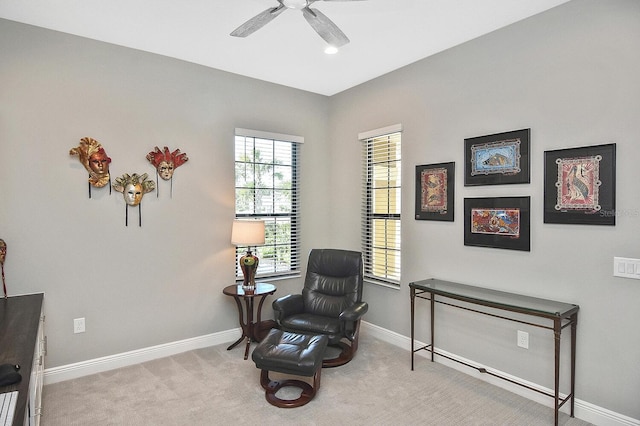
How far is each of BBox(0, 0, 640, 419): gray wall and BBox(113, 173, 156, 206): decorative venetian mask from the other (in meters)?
0.07

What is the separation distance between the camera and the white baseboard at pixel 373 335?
2502mm

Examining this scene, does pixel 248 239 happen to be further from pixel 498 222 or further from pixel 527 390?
pixel 527 390

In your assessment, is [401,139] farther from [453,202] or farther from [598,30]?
[598,30]

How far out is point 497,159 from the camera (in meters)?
3.02

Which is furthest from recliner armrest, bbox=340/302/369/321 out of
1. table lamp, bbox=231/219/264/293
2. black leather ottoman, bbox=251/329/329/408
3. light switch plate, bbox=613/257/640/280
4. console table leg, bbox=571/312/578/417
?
light switch plate, bbox=613/257/640/280

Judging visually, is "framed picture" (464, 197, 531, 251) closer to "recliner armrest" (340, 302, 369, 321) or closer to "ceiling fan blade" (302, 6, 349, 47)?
"recliner armrest" (340, 302, 369, 321)

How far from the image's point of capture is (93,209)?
10.6ft

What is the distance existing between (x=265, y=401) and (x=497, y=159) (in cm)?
260

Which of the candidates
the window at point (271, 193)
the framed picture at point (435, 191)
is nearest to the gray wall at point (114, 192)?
the window at point (271, 193)

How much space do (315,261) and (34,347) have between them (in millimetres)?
2579

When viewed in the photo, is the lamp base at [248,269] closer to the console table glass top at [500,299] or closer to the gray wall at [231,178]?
the gray wall at [231,178]

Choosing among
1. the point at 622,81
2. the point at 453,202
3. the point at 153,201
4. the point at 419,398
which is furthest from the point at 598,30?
the point at 153,201

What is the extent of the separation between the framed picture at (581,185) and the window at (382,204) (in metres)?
1.48

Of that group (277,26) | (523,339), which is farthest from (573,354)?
(277,26)
